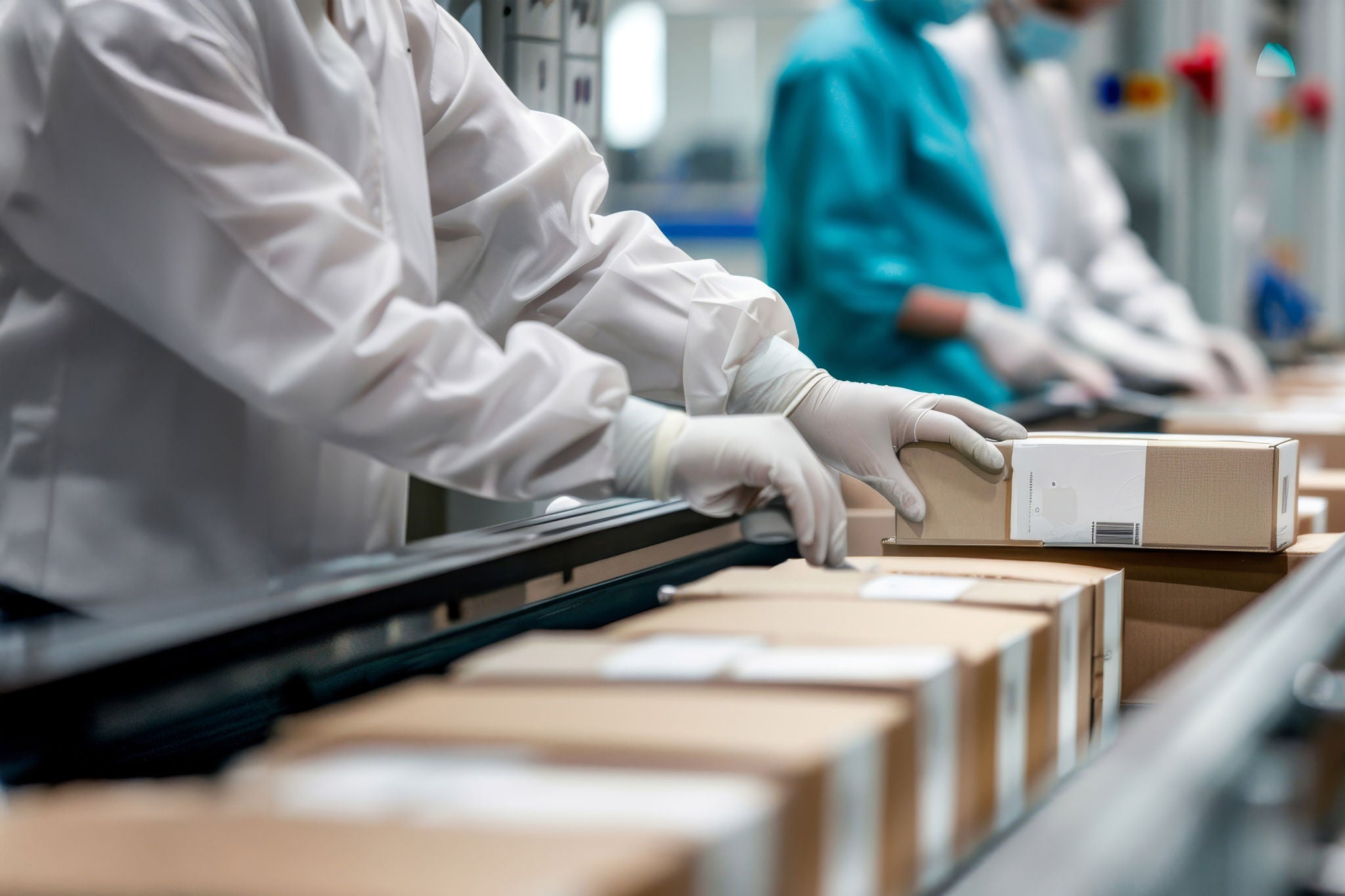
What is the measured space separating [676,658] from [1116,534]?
645 millimetres

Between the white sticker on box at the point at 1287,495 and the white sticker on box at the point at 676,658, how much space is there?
26.7 inches

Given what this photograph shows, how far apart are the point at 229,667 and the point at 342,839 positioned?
400 mm

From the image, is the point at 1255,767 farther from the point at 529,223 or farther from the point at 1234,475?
the point at 529,223

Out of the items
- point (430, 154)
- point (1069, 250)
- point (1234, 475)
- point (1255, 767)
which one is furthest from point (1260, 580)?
point (1069, 250)

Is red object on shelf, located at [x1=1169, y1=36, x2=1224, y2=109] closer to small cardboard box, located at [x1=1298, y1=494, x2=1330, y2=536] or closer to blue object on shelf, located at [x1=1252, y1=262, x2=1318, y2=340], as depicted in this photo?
blue object on shelf, located at [x1=1252, y1=262, x2=1318, y2=340]

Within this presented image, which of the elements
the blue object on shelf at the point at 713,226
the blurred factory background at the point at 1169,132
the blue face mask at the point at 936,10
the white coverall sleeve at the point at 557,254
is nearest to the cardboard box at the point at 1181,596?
the white coverall sleeve at the point at 557,254

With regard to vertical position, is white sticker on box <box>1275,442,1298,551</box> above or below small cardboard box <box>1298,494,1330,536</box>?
above

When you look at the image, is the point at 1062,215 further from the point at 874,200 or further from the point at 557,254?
the point at 557,254

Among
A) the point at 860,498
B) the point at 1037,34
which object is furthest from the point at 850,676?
the point at 1037,34

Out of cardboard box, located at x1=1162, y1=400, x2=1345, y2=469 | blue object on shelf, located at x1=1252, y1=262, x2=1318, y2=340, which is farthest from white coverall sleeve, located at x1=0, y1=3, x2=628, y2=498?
blue object on shelf, located at x1=1252, y1=262, x2=1318, y2=340

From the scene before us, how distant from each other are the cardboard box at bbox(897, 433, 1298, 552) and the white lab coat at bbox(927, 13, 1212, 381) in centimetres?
205

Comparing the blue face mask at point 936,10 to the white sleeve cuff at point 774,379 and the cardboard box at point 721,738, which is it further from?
the cardboard box at point 721,738

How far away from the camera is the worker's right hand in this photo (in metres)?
1.24

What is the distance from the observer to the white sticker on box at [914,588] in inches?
43.1
